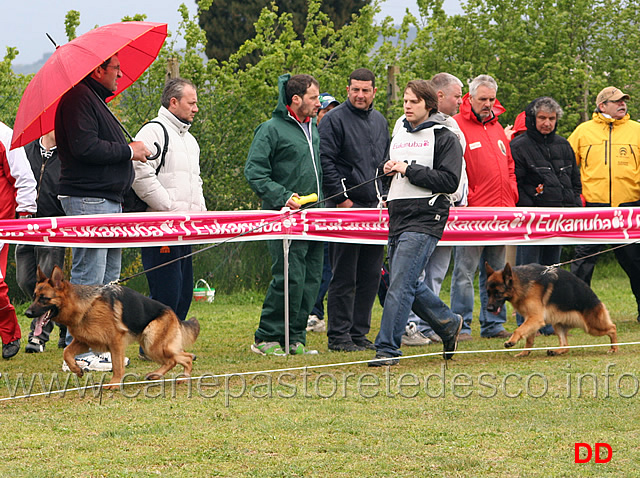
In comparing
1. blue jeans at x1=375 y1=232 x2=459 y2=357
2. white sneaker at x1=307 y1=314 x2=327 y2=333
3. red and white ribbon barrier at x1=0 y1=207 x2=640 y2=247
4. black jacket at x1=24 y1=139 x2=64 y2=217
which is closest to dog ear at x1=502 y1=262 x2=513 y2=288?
blue jeans at x1=375 y1=232 x2=459 y2=357

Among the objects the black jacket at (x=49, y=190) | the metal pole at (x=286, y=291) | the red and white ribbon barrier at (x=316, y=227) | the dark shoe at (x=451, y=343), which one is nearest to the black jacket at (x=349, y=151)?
the red and white ribbon barrier at (x=316, y=227)

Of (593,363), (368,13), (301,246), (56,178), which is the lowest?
(593,363)

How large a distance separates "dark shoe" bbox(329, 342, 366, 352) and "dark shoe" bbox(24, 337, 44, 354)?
2.54 m

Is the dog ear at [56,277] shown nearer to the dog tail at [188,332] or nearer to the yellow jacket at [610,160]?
the dog tail at [188,332]

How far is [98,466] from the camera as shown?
443 cm

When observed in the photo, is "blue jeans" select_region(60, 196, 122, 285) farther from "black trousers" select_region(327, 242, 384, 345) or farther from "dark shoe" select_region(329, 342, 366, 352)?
"dark shoe" select_region(329, 342, 366, 352)

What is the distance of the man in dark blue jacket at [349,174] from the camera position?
324 inches

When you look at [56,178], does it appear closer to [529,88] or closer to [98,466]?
[98,466]

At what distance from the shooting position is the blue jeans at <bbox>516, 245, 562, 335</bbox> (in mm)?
9430

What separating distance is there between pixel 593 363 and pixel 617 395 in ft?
4.45

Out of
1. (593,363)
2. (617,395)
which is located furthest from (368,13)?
(617,395)

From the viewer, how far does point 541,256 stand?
9680 millimetres

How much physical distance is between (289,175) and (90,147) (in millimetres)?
1918

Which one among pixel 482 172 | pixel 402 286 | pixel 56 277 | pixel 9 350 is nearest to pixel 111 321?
pixel 56 277
